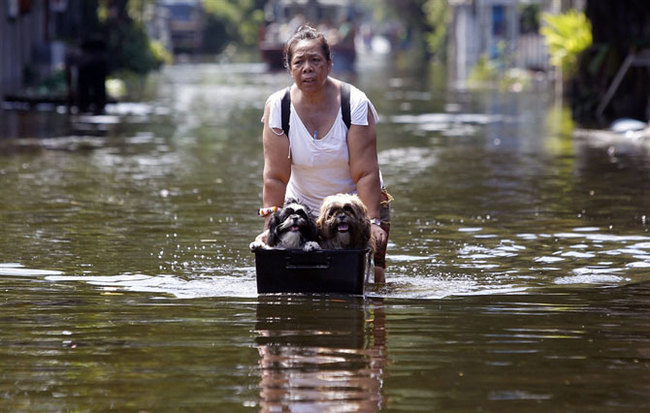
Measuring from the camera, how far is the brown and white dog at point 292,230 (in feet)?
26.0

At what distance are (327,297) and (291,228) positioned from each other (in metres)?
0.67

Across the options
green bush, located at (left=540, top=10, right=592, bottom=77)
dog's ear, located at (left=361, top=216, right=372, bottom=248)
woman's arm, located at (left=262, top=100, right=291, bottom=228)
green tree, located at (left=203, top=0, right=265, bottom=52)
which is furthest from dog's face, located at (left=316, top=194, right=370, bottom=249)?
green tree, located at (left=203, top=0, right=265, bottom=52)

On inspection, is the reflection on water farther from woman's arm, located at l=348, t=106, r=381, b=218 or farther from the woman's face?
the woman's face

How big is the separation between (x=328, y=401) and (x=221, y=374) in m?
0.74

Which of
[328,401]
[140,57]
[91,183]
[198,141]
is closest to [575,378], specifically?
[328,401]

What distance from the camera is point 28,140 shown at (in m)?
21.9

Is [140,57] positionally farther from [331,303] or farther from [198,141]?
[331,303]

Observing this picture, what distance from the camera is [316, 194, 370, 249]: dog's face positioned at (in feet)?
25.6

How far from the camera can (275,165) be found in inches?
332

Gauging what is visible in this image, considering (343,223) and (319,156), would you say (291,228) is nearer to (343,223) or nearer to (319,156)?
(343,223)

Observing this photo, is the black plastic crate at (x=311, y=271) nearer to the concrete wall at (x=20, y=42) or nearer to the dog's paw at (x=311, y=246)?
the dog's paw at (x=311, y=246)

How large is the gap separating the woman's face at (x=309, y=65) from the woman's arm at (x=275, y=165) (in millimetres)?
289

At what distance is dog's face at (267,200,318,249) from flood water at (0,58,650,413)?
1.24ft

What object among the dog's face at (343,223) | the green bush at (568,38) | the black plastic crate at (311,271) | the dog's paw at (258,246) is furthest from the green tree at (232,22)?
the dog's face at (343,223)
